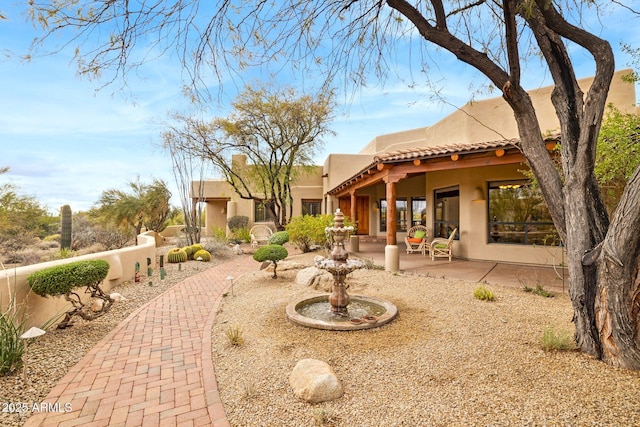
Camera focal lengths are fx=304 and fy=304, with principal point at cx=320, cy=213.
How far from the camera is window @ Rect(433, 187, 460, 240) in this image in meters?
10.2

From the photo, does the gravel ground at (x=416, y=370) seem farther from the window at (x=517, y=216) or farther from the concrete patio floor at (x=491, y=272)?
the window at (x=517, y=216)

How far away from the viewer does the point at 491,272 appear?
7484 mm

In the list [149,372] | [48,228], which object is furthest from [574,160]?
[48,228]

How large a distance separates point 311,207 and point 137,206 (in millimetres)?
10437

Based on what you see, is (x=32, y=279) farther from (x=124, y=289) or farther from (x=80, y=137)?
(x=80, y=137)

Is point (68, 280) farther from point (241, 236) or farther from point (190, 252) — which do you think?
point (241, 236)

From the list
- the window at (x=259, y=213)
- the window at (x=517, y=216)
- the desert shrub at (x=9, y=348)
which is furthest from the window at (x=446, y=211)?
the window at (x=259, y=213)

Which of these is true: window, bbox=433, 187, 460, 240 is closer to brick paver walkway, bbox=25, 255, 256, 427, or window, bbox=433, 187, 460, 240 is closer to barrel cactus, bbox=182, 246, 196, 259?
brick paver walkway, bbox=25, 255, 256, 427

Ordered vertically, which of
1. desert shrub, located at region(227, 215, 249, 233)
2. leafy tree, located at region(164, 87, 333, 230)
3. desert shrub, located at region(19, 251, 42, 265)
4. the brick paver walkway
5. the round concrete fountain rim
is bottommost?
the brick paver walkway

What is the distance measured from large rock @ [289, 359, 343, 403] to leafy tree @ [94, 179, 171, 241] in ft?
60.3

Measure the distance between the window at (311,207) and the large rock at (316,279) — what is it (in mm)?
13061

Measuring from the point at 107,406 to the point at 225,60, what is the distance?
362 centimetres

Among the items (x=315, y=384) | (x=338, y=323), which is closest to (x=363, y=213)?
(x=338, y=323)

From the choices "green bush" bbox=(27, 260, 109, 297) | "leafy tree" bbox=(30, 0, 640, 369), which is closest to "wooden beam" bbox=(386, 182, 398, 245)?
"leafy tree" bbox=(30, 0, 640, 369)
